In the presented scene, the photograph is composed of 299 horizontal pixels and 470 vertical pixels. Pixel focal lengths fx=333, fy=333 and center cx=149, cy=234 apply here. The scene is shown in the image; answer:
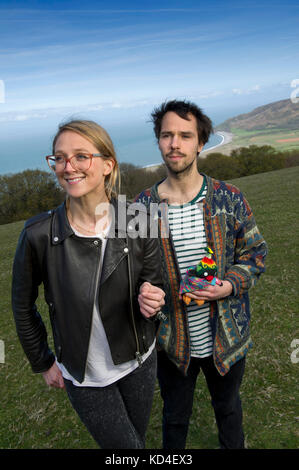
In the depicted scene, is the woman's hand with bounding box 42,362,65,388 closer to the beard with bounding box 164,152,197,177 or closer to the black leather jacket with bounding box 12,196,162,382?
the black leather jacket with bounding box 12,196,162,382

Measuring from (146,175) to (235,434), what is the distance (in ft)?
102

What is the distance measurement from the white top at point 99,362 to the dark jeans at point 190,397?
0.69 m

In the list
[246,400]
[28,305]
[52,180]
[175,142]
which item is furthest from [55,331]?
[52,180]

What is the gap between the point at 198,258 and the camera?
2.61 meters

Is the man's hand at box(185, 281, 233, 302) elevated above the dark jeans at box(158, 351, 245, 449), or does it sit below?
above

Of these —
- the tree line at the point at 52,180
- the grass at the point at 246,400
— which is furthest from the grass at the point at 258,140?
the grass at the point at 246,400

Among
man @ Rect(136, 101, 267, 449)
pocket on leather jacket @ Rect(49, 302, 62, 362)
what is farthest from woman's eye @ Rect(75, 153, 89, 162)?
pocket on leather jacket @ Rect(49, 302, 62, 362)

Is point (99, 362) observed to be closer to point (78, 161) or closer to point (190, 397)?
point (190, 397)

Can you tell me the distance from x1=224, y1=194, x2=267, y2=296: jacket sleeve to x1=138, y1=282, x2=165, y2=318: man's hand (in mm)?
735

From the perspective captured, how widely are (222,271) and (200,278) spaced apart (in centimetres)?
36

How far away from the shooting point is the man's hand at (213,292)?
94.1 inches

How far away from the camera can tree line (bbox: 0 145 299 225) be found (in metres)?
32.8

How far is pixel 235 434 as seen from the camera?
2904mm
